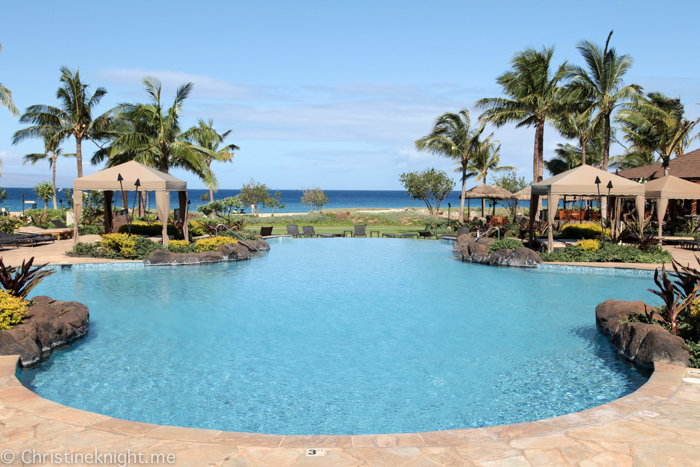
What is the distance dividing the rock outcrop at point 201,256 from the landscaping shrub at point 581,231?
44.3ft

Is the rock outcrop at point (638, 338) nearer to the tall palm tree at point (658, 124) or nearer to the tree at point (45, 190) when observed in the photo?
the tall palm tree at point (658, 124)

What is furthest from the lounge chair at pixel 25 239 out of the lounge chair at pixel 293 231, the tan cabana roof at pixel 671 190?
the tan cabana roof at pixel 671 190

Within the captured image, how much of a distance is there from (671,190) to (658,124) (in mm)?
7825

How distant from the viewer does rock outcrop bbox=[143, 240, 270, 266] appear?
1546 cm

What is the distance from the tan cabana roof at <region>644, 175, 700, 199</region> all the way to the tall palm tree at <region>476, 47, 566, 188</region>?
4.83 meters

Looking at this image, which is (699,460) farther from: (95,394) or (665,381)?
(95,394)

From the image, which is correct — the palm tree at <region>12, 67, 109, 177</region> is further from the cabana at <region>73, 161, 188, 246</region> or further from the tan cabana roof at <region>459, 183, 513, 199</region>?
the tan cabana roof at <region>459, 183, 513, 199</region>

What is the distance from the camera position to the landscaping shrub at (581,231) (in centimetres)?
2005

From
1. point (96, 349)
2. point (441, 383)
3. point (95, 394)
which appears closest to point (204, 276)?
point (96, 349)

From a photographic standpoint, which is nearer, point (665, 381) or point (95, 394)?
point (665, 381)

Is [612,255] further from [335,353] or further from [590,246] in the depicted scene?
[335,353]

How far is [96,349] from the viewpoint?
7.59m

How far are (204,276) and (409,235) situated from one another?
1404 centimetres

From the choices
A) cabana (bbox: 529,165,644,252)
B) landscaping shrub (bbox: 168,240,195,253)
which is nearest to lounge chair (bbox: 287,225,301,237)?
landscaping shrub (bbox: 168,240,195,253)
